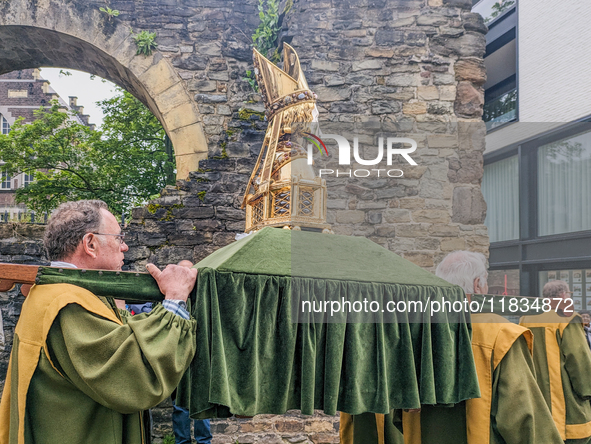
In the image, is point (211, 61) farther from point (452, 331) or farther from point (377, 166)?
point (452, 331)

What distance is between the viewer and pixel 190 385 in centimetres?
164

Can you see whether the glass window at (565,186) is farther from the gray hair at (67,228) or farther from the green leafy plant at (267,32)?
the gray hair at (67,228)

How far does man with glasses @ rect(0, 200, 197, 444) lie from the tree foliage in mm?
11705

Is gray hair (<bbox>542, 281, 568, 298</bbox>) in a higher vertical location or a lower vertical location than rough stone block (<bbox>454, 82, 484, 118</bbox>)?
lower

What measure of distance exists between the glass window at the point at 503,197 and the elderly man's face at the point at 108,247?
7.49 m

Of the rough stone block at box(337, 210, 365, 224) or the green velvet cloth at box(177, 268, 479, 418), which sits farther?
the rough stone block at box(337, 210, 365, 224)

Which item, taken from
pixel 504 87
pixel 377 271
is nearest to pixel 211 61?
pixel 377 271

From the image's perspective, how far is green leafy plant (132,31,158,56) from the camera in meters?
5.61

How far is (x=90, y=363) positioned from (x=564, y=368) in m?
2.46

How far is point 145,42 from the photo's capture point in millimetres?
Result: 5602

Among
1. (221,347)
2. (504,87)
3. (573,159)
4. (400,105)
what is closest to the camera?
(221,347)

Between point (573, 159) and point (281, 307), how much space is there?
6851mm

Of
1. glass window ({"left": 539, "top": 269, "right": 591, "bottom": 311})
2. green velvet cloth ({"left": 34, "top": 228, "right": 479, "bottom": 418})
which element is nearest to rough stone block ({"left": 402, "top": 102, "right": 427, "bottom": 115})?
glass window ({"left": 539, "top": 269, "right": 591, "bottom": 311})

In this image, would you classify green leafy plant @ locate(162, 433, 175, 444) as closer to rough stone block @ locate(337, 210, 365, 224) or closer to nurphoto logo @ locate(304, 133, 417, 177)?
rough stone block @ locate(337, 210, 365, 224)
